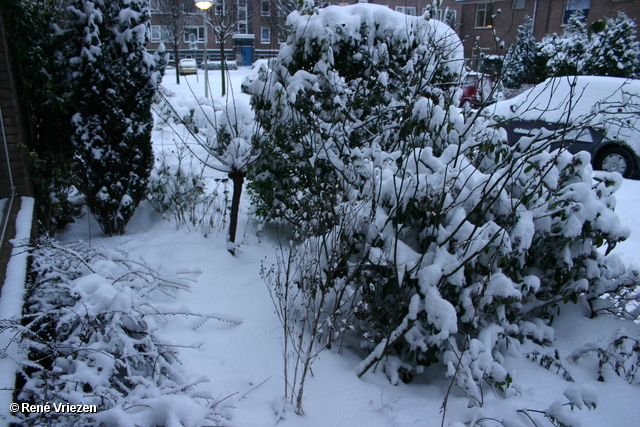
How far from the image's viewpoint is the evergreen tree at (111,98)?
440 cm

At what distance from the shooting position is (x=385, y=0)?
34406 mm

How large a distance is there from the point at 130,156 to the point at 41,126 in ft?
3.25

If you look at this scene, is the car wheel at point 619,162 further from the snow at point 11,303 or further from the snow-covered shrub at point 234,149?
the snow at point 11,303

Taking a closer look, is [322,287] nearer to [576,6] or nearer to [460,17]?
[576,6]

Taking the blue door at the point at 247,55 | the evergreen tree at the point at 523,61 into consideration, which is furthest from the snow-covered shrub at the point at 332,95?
the blue door at the point at 247,55

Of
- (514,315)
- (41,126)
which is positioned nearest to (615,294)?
(514,315)

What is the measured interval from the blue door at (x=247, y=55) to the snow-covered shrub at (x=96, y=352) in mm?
34960

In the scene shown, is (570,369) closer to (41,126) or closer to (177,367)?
(177,367)

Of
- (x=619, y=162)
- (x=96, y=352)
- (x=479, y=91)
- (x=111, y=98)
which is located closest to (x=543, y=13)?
(x=619, y=162)

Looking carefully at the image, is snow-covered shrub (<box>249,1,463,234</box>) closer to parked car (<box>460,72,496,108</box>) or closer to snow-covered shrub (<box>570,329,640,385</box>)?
parked car (<box>460,72,496,108</box>)

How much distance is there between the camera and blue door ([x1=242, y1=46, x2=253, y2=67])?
35591 millimetres

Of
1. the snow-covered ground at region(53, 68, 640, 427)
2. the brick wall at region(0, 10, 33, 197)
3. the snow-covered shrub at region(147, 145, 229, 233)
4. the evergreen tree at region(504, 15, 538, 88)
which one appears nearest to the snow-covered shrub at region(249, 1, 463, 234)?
the snow-covered shrub at region(147, 145, 229, 233)

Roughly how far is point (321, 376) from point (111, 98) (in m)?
3.43

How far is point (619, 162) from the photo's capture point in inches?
347
